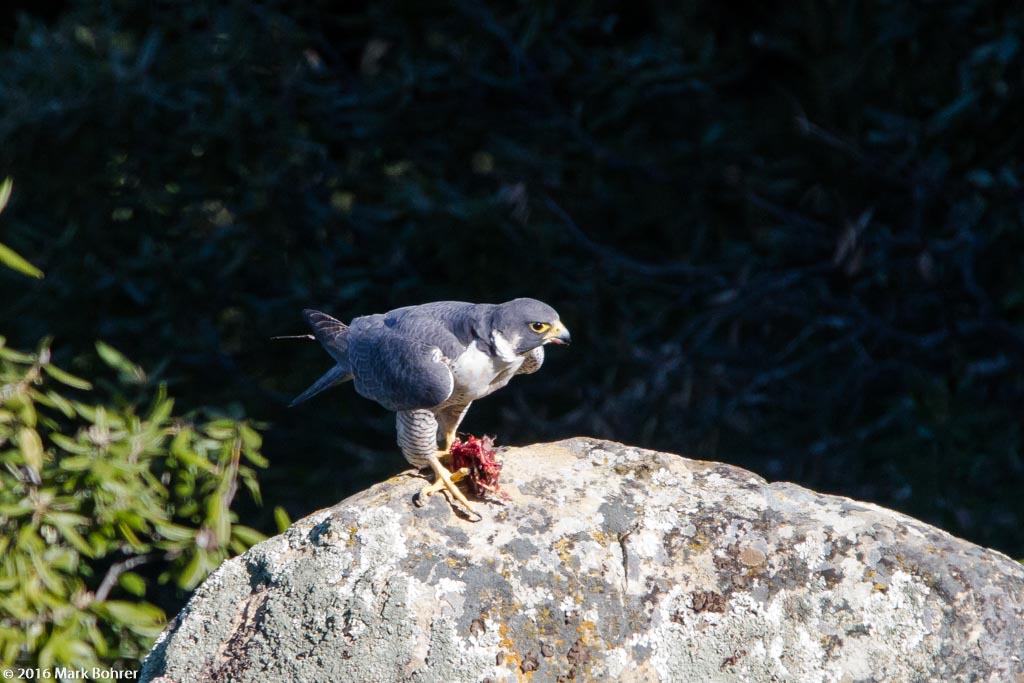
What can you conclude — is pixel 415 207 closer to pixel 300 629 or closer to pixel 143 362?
pixel 143 362

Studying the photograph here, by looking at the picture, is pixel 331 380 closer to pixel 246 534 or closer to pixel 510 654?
pixel 246 534

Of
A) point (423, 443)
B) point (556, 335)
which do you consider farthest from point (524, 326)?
point (423, 443)

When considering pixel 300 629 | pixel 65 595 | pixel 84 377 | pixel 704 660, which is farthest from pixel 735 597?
pixel 84 377

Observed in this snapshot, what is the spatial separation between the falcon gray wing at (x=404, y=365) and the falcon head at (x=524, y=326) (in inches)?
4.9

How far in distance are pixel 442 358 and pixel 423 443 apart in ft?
0.59

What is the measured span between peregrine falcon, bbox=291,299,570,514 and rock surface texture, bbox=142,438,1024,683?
21cm

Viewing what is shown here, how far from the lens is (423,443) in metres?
2.37

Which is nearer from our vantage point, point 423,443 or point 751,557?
point 751,557

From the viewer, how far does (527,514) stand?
7.13ft

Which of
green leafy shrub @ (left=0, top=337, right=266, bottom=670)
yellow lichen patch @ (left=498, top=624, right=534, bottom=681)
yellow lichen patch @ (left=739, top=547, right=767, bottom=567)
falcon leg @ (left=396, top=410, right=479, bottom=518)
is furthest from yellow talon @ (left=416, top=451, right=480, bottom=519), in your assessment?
green leafy shrub @ (left=0, top=337, right=266, bottom=670)

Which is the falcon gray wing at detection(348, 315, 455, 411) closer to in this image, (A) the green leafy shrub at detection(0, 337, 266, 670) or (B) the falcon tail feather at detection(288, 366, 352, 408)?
(B) the falcon tail feather at detection(288, 366, 352, 408)

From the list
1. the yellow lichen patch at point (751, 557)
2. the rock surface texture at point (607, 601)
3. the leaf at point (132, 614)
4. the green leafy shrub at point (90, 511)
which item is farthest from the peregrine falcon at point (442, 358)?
the leaf at point (132, 614)

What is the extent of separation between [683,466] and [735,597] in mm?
358

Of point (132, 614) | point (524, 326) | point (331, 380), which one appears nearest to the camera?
point (524, 326)
